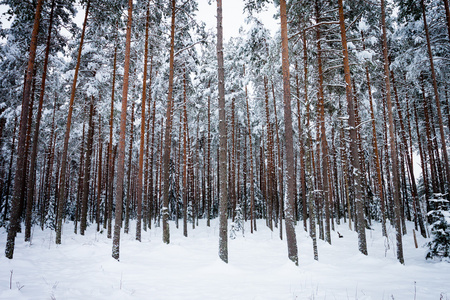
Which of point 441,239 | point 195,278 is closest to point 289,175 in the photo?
point 195,278

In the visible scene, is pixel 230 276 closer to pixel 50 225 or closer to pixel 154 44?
pixel 154 44

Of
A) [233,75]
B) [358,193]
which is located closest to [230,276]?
[358,193]

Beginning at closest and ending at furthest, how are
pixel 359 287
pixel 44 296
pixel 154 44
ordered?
1. pixel 44 296
2. pixel 359 287
3. pixel 154 44

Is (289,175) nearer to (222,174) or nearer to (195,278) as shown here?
(222,174)

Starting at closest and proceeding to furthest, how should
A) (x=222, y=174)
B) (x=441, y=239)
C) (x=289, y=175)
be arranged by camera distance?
(x=289, y=175), (x=222, y=174), (x=441, y=239)

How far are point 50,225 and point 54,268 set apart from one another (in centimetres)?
1869

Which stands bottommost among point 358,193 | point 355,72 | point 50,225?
point 50,225

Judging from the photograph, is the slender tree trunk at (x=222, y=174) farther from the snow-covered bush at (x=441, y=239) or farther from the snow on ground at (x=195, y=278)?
the snow-covered bush at (x=441, y=239)

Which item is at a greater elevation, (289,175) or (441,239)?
(289,175)

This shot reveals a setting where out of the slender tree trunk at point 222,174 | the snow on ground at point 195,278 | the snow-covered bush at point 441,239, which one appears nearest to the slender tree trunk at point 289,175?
the snow on ground at point 195,278

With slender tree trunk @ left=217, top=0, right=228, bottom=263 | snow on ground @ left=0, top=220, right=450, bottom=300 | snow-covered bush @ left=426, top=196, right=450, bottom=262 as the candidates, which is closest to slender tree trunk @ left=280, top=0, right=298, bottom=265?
snow on ground @ left=0, top=220, right=450, bottom=300

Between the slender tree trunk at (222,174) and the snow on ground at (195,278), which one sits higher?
the slender tree trunk at (222,174)

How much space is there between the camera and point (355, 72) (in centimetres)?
1298

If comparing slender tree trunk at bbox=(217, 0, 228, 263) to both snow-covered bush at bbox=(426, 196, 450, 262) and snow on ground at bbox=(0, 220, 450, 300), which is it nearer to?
snow on ground at bbox=(0, 220, 450, 300)
